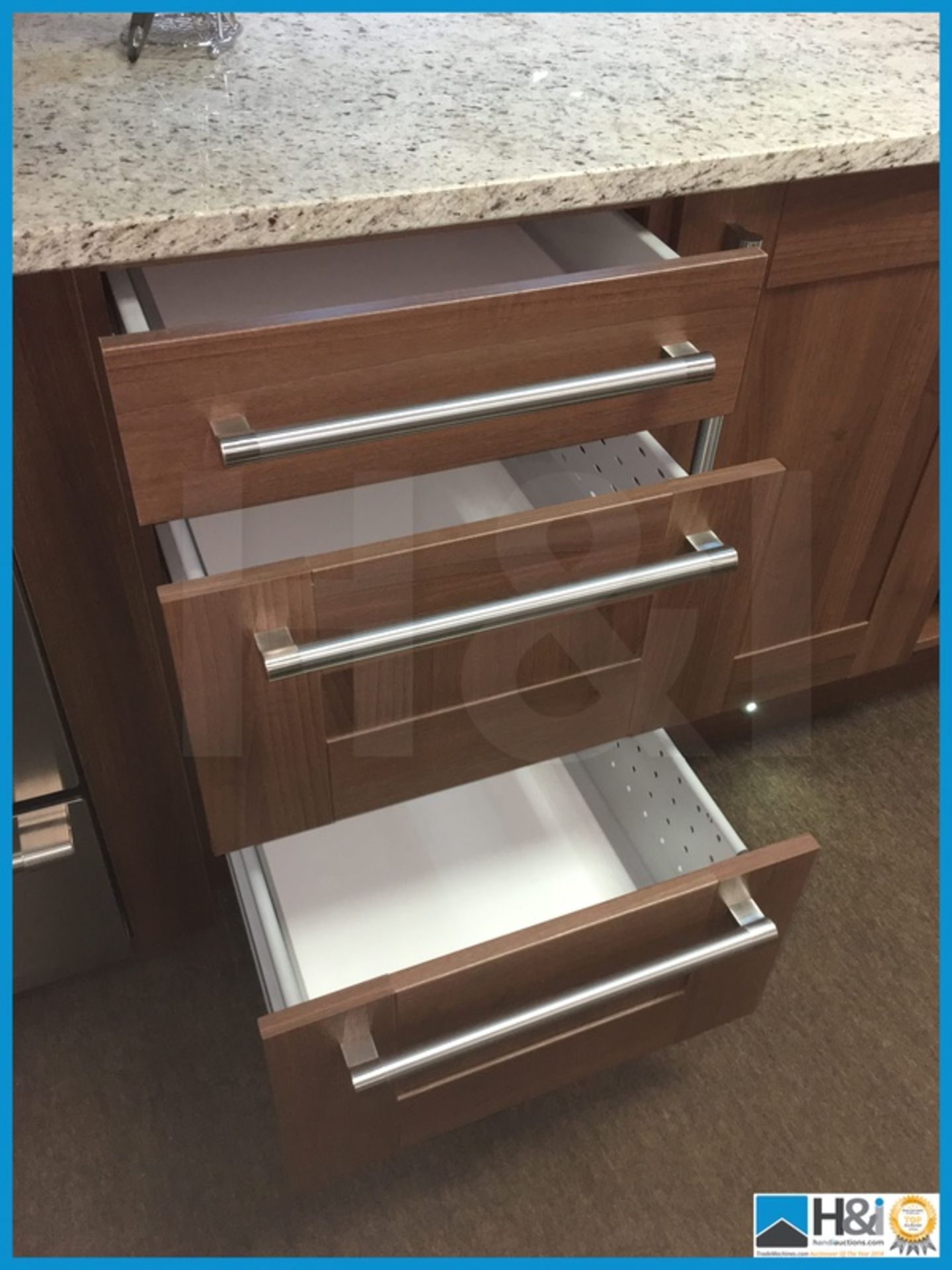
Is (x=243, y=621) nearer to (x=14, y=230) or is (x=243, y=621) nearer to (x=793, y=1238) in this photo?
(x=14, y=230)

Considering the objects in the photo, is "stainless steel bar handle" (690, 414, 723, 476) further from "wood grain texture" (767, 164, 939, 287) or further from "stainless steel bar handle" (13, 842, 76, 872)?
"stainless steel bar handle" (13, 842, 76, 872)

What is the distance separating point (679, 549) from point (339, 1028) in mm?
389

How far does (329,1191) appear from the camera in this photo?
3.21 ft

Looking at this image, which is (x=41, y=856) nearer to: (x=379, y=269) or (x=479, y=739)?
(x=479, y=739)

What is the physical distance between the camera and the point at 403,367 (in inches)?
26.6

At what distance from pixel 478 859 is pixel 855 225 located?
629 mm

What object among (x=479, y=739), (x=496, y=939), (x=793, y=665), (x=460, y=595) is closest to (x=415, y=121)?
(x=460, y=595)

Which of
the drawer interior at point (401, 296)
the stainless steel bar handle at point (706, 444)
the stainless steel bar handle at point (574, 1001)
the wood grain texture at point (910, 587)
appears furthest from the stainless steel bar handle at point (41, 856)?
the wood grain texture at point (910, 587)

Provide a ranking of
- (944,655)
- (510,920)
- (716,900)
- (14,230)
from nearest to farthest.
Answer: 1. (14,230)
2. (716,900)
3. (510,920)
4. (944,655)

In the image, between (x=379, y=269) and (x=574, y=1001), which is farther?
(x=379, y=269)

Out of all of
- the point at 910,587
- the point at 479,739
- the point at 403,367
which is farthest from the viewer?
the point at 910,587

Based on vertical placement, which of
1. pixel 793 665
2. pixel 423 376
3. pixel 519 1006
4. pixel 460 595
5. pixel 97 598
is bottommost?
pixel 793 665

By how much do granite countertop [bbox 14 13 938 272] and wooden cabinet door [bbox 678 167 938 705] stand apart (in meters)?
0.06

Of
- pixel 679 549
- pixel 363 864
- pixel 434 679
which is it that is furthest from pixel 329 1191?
pixel 679 549
